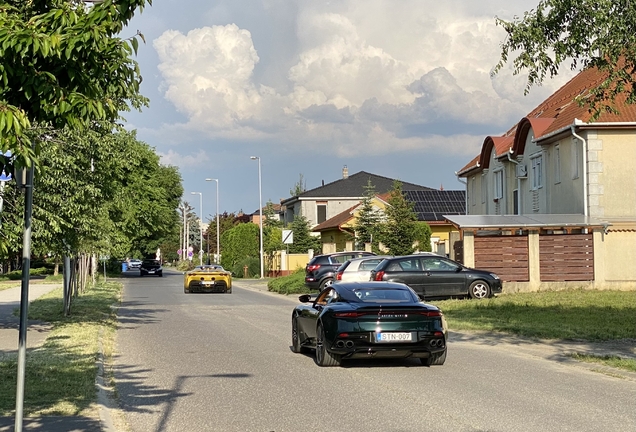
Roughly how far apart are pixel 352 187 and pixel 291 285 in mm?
49540

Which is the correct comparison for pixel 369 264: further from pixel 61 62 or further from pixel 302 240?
pixel 302 240

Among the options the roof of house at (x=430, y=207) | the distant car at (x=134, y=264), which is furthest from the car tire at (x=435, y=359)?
the distant car at (x=134, y=264)

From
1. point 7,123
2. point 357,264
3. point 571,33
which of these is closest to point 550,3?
point 571,33

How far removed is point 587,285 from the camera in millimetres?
31938

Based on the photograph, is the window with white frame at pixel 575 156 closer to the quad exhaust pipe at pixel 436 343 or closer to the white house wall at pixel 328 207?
the quad exhaust pipe at pixel 436 343

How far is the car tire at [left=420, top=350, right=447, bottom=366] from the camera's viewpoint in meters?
13.6

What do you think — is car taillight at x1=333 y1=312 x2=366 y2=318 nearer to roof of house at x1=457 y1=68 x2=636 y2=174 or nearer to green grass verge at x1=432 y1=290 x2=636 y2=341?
green grass verge at x1=432 y1=290 x2=636 y2=341

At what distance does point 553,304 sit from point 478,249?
6620 millimetres

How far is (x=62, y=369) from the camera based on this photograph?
12828 millimetres

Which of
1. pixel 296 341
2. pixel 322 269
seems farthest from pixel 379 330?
pixel 322 269

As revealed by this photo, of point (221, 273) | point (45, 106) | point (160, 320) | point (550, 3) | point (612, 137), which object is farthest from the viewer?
point (221, 273)

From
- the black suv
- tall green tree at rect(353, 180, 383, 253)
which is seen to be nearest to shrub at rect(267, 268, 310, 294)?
the black suv

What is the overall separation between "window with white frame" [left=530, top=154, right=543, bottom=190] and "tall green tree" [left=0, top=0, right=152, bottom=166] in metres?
33.7

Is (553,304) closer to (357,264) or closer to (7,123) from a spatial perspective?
(357,264)
